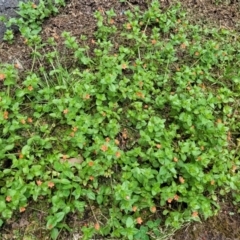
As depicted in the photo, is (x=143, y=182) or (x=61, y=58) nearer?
(x=143, y=182)

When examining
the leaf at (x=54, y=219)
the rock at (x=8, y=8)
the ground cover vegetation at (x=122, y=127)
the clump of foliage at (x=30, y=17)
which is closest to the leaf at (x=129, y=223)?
the ground cover vegetation at (x=122, y=127)

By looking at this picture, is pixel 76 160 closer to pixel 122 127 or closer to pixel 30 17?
pixel 122 127

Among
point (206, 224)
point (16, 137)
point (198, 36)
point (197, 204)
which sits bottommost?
point (206, 224)

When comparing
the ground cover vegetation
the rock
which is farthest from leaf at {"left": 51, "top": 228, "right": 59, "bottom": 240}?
the rock

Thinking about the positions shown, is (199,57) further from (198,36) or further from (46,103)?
(46,103)

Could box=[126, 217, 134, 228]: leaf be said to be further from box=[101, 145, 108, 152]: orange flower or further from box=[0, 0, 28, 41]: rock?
box=[0, 0, 28, 41]: rock

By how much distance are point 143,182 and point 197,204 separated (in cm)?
39

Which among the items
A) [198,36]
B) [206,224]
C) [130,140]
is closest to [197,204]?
[206,224]

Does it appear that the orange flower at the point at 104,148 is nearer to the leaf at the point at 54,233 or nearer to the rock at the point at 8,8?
the leaf at the point at 54,233

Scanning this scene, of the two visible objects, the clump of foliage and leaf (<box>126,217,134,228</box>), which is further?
the clump of foliage

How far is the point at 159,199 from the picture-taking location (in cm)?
274

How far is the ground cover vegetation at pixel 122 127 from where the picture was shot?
2627mm

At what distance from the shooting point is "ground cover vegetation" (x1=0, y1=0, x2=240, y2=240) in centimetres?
263

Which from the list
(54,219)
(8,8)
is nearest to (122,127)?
(54,219)
